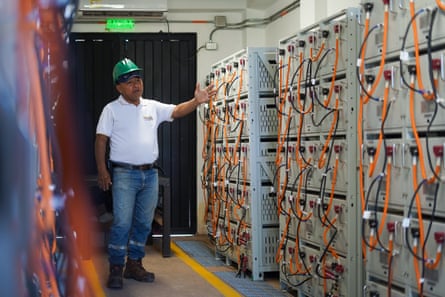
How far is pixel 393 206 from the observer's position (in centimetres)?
385

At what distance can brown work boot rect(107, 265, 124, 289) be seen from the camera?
19.0ft

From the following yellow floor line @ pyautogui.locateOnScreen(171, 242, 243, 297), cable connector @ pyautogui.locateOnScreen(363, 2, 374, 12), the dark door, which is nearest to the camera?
cable connector @ pyautogui.locateOnScreen(363, 2, 374, 12)

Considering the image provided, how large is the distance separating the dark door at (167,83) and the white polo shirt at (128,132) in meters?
3.52

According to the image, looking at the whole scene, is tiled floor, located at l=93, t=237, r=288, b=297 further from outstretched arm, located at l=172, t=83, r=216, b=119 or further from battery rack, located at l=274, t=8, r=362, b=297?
outstretched arm, located at l=172, t=83, r=216, b=119

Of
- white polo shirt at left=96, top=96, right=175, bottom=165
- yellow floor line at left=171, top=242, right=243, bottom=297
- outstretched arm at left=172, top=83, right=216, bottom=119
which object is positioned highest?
outstretched arm at left=172, top=83, right=216, bottom=119

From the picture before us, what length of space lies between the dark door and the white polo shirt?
3522 mm

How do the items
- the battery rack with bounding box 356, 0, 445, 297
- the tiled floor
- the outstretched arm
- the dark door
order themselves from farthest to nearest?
1. the dark door
2. the tiled floor
3. the outstretched arm
4. the battery rack with bounding box 356, 0, 445, 297

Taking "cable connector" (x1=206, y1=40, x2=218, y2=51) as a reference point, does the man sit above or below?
below

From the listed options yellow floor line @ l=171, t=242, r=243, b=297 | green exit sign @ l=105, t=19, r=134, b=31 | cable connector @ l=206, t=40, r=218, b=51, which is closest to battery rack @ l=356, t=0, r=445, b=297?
yellow floor line @ l=171, t=242, r=243, b=297

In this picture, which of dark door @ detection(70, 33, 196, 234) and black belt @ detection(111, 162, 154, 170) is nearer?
black belt @ detection(111, 162, 154, 170)

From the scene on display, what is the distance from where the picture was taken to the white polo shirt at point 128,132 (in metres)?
5.88

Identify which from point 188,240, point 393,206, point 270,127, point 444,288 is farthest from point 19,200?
point 188,240

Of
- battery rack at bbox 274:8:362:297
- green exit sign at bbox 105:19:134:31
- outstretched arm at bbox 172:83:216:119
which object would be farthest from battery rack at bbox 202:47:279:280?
green exit sign at bbox 105:19:134:31

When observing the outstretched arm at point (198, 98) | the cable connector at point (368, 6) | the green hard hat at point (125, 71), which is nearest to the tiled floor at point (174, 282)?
the outstretched arm at point (198, 98)
